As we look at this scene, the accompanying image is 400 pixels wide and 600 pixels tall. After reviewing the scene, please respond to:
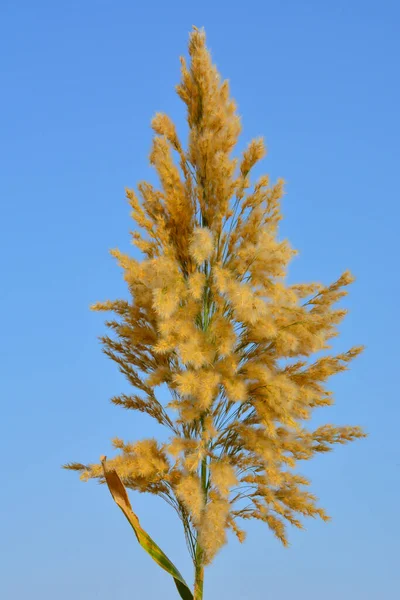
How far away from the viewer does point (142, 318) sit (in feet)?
→ 24.3

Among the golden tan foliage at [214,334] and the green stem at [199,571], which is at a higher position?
the golden tan foliage at [214,334]

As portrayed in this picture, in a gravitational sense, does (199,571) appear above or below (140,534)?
below

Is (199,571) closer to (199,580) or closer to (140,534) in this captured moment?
(199,580)

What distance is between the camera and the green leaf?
266 inches

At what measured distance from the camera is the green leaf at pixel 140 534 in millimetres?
6762

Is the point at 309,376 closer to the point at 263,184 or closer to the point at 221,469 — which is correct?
the point at 221,469

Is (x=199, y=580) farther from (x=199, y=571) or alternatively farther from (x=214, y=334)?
(x=214, y=334)

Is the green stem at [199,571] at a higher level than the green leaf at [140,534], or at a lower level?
lower

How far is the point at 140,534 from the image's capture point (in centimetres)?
686

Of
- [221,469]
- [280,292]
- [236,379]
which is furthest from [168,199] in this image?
[221,469]

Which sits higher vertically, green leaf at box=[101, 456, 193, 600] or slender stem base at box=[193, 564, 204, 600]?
green leaf at box=[101, 456, 193, 600]

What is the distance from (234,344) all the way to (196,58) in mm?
2808

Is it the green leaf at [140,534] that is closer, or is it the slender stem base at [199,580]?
the green leaf at [140,534]

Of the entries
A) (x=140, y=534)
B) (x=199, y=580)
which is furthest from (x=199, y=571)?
(x=140, y=534)
